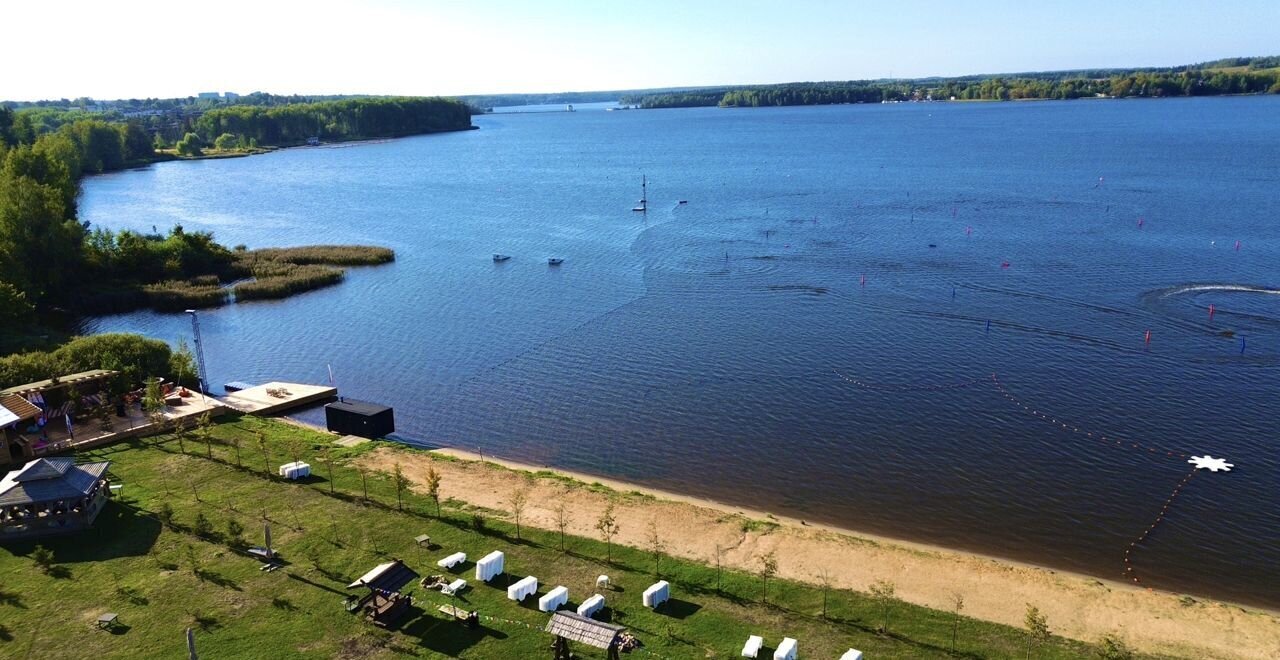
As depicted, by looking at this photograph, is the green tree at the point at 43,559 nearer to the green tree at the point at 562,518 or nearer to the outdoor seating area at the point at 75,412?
the outdoor seating area at the point at 75,412

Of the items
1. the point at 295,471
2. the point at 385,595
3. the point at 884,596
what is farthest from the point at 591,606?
the point at 295,471

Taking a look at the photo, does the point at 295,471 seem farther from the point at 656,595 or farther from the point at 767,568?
the point at 767,568

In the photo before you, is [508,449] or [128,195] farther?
[128,195]

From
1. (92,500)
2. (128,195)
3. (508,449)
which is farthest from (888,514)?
(128,195)

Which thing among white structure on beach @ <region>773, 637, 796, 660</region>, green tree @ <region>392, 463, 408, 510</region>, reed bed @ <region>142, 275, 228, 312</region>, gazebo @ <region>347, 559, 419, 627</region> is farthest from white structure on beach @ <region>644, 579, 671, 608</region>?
reed bed @ <region>142, 275, 228, 312</region>

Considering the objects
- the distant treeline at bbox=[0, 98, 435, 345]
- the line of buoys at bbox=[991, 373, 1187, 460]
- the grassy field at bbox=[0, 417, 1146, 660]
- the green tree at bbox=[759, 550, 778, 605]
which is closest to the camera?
the grassy field at bbox=[0, 417, 1146, 660]

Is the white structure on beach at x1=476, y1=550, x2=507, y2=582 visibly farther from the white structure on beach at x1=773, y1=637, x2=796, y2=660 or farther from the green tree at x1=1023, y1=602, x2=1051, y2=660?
the green tree at x1=1023, y1=602, x2=1051, y2=660

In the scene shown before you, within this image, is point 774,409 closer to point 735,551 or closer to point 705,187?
point 735,551
